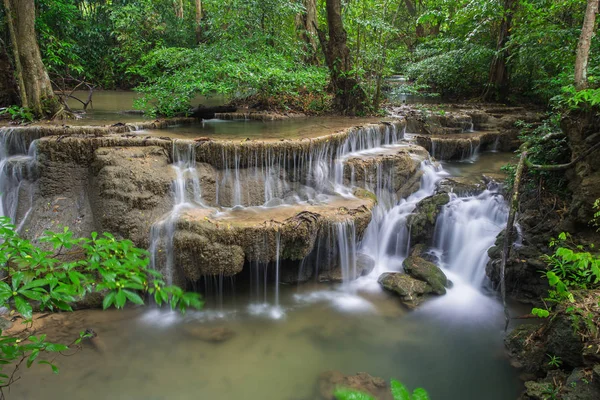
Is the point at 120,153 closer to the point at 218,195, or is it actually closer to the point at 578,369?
the point at 218,195

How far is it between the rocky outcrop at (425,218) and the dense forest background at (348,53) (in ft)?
9.89

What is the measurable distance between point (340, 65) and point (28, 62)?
7.82 m

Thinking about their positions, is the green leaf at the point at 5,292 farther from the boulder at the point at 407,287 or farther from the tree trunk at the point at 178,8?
the tree trunk at the point at 178,8

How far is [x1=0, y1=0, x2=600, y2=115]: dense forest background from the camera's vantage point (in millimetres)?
9234

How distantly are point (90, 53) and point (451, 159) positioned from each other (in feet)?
62.3

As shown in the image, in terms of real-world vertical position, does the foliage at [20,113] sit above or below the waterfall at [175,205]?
above

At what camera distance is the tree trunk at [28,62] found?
8.15m

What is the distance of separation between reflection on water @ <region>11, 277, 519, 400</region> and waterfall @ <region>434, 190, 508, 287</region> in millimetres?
831

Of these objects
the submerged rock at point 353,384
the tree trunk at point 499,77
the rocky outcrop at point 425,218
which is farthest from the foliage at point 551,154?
the tree trunk at point 499,77

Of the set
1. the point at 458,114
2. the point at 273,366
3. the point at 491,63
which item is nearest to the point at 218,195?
the point at 273,366

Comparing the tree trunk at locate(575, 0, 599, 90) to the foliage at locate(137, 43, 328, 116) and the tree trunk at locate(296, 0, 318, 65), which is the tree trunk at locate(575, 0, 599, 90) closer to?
the foliage at locate(137, 43, 328, 116)

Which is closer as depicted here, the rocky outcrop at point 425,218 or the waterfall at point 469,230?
the waterfall at point 469,230

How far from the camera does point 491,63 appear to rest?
13.9m

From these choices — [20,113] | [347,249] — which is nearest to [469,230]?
[347,249]
